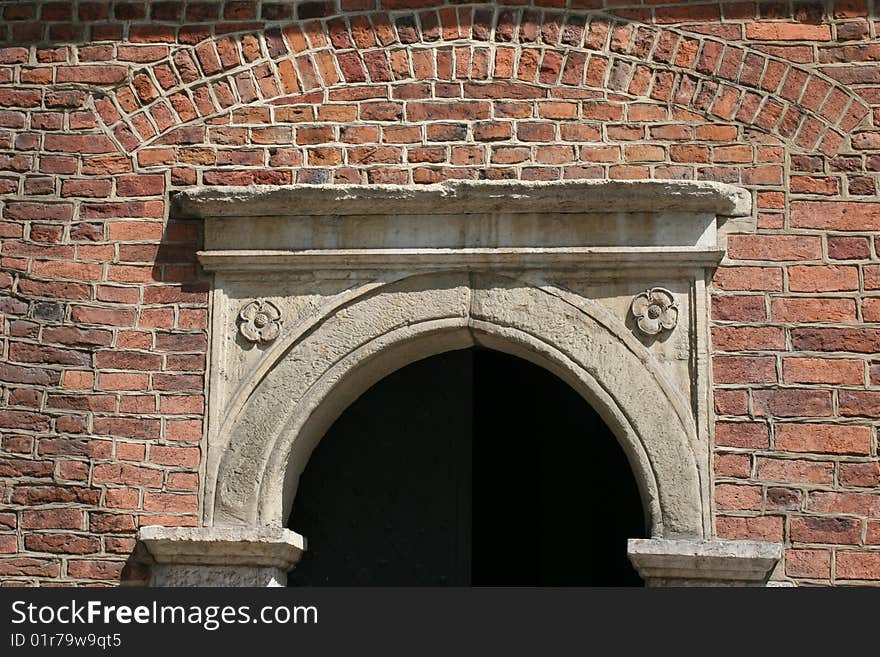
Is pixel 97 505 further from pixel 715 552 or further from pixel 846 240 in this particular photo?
pixel 846 240

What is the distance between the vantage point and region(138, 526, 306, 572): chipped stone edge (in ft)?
15.4

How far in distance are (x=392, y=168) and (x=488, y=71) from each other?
50 centimetres

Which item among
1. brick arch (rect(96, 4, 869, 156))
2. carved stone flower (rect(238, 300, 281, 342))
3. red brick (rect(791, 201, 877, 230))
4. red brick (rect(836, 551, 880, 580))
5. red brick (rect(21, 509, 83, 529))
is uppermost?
brick arch (rect(96, 4, 869, 156))

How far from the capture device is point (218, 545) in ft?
15.5

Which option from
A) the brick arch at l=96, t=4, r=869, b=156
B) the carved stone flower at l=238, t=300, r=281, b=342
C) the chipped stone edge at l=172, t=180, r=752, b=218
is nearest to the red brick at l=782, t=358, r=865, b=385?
the chipped stone edge at l=172, t=180, r=752, b=218

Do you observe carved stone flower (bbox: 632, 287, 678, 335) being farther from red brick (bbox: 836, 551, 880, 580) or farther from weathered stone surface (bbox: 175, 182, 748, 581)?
red brick (bbox: 836, 551, 880, 580)

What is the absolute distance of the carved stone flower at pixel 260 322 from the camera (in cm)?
491

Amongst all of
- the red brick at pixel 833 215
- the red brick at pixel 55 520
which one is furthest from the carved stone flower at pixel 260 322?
the red brick at pixel 833 215

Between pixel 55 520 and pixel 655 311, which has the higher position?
pixel 655 311

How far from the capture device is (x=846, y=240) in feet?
15.8

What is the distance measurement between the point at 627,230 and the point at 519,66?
0.73 metres

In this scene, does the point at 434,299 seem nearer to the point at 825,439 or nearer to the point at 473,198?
the point at 473,198

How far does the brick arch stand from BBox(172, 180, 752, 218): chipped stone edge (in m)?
0.33

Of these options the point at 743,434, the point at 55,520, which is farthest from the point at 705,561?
the point at 55,520
